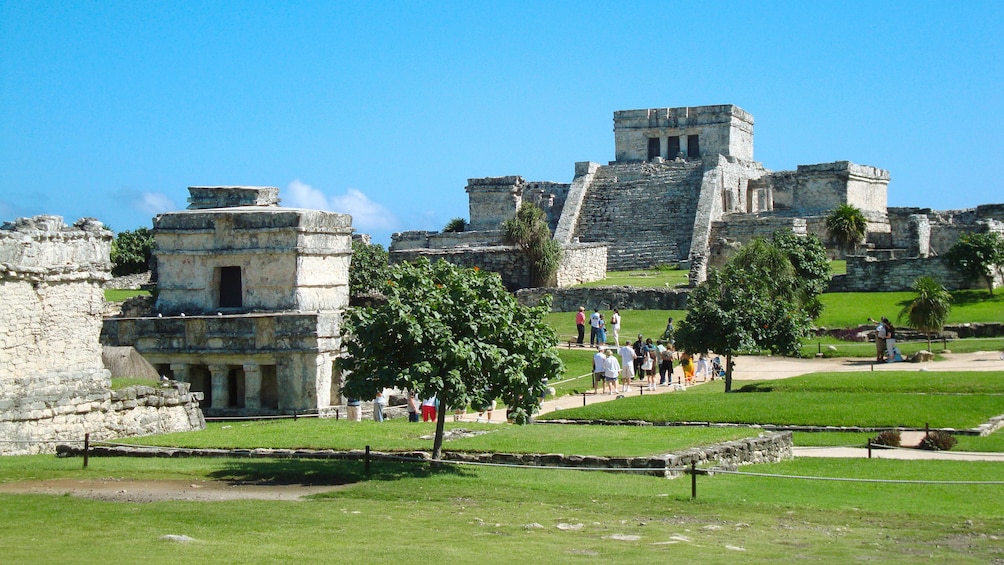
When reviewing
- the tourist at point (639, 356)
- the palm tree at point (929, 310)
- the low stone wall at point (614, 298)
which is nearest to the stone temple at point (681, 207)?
the low stone wall at point (614, 298)

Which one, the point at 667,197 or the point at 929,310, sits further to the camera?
the point at 667,197

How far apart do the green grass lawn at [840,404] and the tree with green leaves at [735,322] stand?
1.04 m

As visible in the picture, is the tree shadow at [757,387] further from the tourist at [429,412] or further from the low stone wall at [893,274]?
the low stone wall at [893,274]

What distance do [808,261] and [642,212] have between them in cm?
1591

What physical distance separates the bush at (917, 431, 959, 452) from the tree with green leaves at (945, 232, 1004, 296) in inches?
715

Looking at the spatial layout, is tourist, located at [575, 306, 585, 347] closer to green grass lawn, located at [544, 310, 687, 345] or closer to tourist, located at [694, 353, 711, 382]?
green grass lawn, located at [544, 310, 687, 345]

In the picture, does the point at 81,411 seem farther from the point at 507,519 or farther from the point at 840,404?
the point at 840,404

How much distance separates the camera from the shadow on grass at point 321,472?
49.3 ft

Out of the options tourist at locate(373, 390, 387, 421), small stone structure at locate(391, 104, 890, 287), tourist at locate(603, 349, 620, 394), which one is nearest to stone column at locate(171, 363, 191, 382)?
tourist at locate(373, 390, 387, 421)

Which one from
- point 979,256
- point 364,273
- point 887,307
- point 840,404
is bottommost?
point 840,404

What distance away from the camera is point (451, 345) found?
1568 cm

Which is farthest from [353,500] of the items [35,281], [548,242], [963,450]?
[548,242]

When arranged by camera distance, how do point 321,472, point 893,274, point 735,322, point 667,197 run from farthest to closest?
point 667,197 → point 893,274 → point 735,322 → point 321,472

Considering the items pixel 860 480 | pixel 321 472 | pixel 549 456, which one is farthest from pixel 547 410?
pixel 860 480
